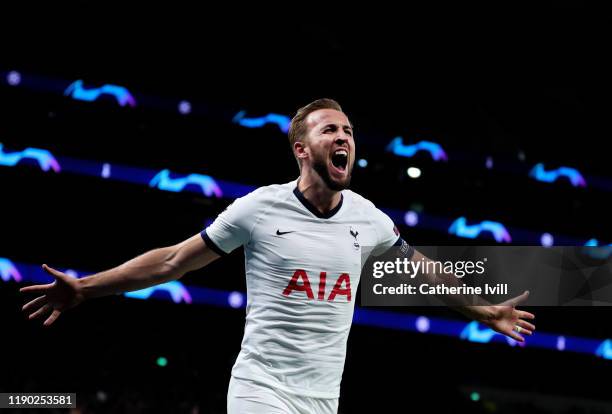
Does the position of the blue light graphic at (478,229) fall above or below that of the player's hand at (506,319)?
above

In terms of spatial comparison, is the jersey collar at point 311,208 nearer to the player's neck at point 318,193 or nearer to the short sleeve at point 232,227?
the player's neck at point 318,193

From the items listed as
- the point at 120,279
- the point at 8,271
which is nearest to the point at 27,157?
the point at 8,271

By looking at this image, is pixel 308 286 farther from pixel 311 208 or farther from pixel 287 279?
pixel 311 208

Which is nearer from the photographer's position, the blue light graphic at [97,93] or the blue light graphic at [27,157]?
the blue light graphic at [27,157]

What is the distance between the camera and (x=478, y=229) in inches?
382

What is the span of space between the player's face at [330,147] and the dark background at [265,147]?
5497mm

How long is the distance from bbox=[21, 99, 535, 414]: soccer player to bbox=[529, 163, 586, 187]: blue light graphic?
Answer: 720cm

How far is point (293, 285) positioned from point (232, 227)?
37 cm

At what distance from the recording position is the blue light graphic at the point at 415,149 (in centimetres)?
966

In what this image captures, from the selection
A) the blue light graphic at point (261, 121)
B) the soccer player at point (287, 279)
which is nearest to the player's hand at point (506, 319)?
the soccer player at point (287, 279)

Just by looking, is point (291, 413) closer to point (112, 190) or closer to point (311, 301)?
point (311, 301)

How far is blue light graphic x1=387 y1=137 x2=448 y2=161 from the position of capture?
9664 millimetres

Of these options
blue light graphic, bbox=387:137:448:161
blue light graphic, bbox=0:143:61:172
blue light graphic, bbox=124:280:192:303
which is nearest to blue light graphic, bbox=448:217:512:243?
blue light graphic, bbox=387:137:448:161

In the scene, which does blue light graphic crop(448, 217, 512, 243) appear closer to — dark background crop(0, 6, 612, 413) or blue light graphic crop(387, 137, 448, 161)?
dark background crop(0, 6, 612, 413)
